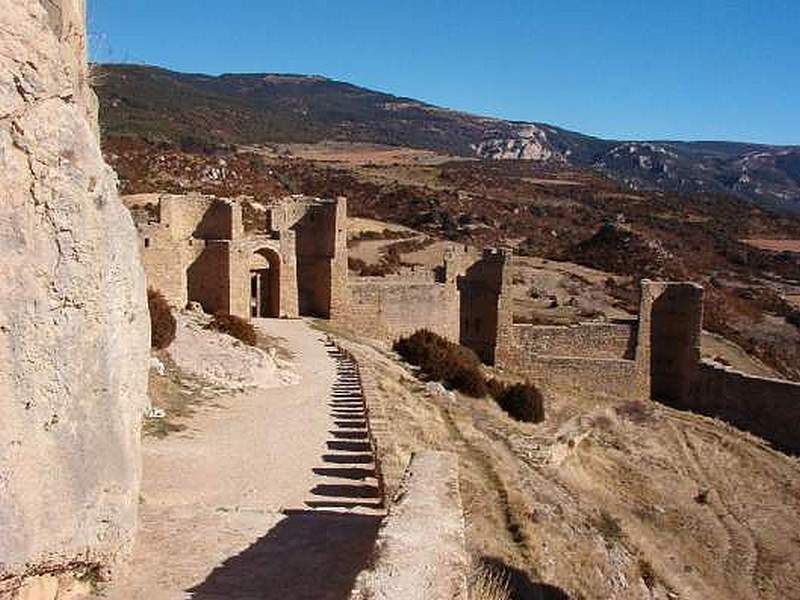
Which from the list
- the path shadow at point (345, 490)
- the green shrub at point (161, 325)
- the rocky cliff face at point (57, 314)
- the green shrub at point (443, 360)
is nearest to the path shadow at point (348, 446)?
the path shadow at point (345, 490)

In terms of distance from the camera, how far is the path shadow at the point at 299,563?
5.84m

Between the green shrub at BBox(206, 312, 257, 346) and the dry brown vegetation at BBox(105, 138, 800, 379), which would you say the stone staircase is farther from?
the dry brown vegetation at BBox(105, 138, 800, 379)

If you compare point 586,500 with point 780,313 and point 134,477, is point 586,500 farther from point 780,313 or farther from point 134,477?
point 780,313

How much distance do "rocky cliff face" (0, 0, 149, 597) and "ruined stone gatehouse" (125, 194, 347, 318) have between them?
14.7 meters

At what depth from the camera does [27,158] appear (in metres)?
4.14

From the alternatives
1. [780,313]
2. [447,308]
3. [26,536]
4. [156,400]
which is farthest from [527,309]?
[26,536]

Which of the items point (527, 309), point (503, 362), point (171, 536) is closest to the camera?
point (171, 536)

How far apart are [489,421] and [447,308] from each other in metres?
7.36

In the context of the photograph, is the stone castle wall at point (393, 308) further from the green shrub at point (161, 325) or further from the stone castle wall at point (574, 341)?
the green shrub at point (161, 325)

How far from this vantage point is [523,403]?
20.2 meters

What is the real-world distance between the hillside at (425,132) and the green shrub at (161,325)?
221ft

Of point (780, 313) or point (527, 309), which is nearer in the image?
point (527, 309)

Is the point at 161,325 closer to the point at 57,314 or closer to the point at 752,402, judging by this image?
the point at 57,314

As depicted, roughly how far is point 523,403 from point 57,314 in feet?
54.2
